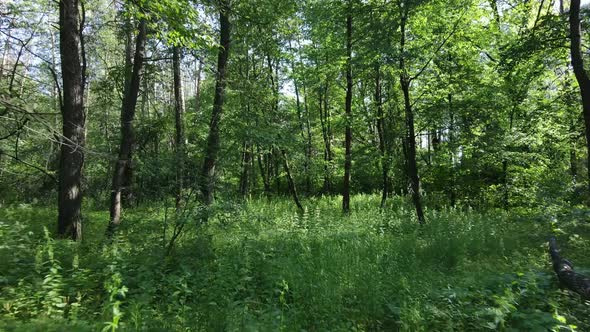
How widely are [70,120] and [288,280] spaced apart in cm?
540

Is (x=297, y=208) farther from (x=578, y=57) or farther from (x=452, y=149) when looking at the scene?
(x=578, y=57)

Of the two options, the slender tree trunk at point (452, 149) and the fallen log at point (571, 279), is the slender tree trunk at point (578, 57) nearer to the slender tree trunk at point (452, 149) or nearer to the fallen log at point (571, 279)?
the fallen log at point (571, 279)

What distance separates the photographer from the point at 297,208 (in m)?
13.3

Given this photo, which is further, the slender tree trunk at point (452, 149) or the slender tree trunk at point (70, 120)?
the slender tree trunk at point (452, 149)

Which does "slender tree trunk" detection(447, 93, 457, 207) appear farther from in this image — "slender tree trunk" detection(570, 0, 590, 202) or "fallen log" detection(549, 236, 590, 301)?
"fallen log" detection(549, 236, 590, 301)

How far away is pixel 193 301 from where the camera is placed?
4.29m

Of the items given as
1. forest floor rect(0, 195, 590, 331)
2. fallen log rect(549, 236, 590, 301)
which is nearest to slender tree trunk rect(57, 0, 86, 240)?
forest floor rect(0, 195, 590, 331)

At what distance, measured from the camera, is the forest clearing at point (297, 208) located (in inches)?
155

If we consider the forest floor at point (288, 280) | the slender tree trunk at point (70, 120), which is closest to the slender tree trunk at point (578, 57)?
the forest floor at point (288, 280)

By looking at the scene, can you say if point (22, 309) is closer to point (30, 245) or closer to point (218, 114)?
point (30, 245)

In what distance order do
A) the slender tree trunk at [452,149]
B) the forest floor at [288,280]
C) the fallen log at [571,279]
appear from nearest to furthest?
the forest floor at [288,280] < the fallen log at [571,279] < the slender tree trunk at [452,149]

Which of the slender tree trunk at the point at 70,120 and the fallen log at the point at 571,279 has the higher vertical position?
the slender tree trunk at the point at 70,120

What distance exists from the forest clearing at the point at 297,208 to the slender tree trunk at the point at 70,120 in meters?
0.03

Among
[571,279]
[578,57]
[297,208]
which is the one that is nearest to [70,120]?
[297,208]
